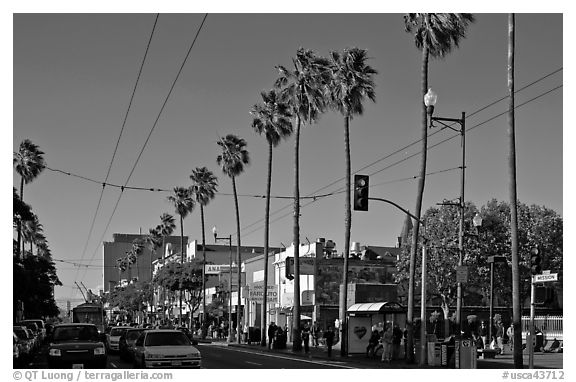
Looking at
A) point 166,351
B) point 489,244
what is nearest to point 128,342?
point 166,351

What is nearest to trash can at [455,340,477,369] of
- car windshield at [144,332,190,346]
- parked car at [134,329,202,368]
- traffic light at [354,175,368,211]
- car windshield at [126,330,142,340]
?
traffic light at [354,175,368,211]

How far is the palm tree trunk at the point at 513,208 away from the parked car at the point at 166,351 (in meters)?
10.5

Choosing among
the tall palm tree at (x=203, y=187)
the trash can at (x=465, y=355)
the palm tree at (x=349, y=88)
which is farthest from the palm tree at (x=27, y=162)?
the trash can at (x=465, y=355)

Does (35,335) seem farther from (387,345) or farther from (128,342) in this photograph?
(387,345)

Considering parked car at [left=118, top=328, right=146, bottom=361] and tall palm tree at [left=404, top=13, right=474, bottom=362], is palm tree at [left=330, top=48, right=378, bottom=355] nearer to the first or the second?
tall palm tree at [left=404, top=13, right=474, bottom=362]

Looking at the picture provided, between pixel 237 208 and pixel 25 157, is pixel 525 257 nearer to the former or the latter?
pixel 237 208

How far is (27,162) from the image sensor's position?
240ft

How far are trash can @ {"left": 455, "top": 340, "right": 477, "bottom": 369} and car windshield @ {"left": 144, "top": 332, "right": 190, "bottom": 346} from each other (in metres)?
9.79

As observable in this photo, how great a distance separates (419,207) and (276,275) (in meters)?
43.2

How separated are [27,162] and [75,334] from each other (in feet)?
155

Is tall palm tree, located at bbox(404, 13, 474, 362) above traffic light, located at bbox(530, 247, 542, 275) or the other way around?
above

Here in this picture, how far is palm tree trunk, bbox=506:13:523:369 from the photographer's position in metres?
29.5

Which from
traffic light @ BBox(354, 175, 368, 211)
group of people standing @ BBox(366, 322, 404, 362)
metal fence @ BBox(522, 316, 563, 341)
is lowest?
metal fence @ BBox(522, 316, 563, 341)

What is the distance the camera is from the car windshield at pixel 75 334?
92.6ft
